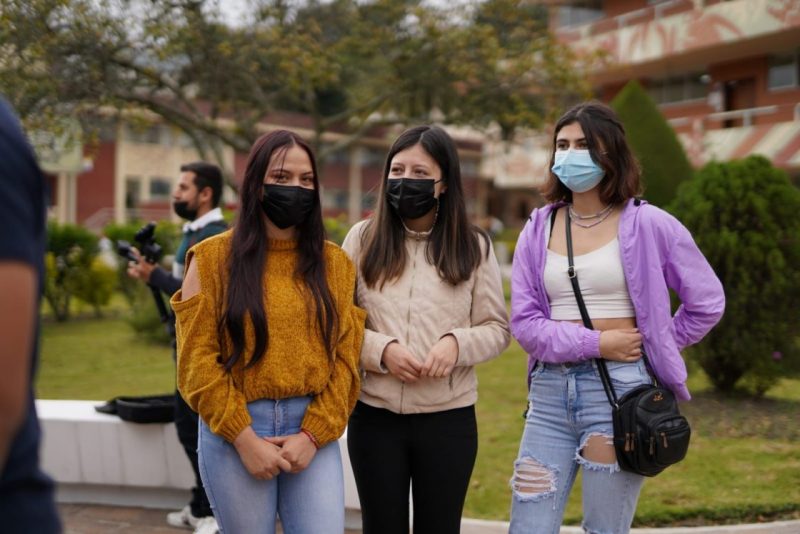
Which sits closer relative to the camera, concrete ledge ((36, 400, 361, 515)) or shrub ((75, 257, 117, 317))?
Answer: concrete ledge ((36, 400, 361, 515))

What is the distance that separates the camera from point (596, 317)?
3.07 m

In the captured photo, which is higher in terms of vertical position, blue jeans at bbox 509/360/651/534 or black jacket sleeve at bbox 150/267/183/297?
black jacket sleeve at bbox 150/267/183/297

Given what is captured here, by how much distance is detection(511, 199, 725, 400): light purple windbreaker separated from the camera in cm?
299

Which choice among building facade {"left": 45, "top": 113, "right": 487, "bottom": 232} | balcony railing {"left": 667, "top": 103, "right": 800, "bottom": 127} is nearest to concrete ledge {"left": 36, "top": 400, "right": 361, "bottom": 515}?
balcony railing {"left": 667, "top": 103, "right": 800, "bottom": 127}

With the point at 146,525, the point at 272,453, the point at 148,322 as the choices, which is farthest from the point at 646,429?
the point at 148,322

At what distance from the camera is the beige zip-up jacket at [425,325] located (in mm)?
3062

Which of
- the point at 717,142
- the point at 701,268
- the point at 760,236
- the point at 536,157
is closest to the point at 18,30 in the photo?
the point at 760,236

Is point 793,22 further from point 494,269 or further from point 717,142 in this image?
point 494,269

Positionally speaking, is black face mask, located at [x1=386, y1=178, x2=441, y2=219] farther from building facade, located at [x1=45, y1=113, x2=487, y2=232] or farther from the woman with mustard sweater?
building facade, located at [x1=45, y1=113, x2=487, y2=232]

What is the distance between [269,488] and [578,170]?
5.28ft

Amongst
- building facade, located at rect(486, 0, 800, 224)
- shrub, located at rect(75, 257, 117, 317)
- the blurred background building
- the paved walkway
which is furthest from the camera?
building facade, located at rect(486, 0, 800, 224)

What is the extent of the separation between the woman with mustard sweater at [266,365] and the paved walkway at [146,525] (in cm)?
207

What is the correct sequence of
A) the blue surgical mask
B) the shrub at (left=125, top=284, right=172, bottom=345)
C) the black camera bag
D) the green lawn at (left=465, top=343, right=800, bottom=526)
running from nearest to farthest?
the blue surgical mask < the black camera bag < the green lawn at (left=465, top=343, right=800, bottom=526) < the shrub at (left=125, top=284, right=172, bottom=345)

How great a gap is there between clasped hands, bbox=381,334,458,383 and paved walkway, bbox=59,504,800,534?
201 centimetres
